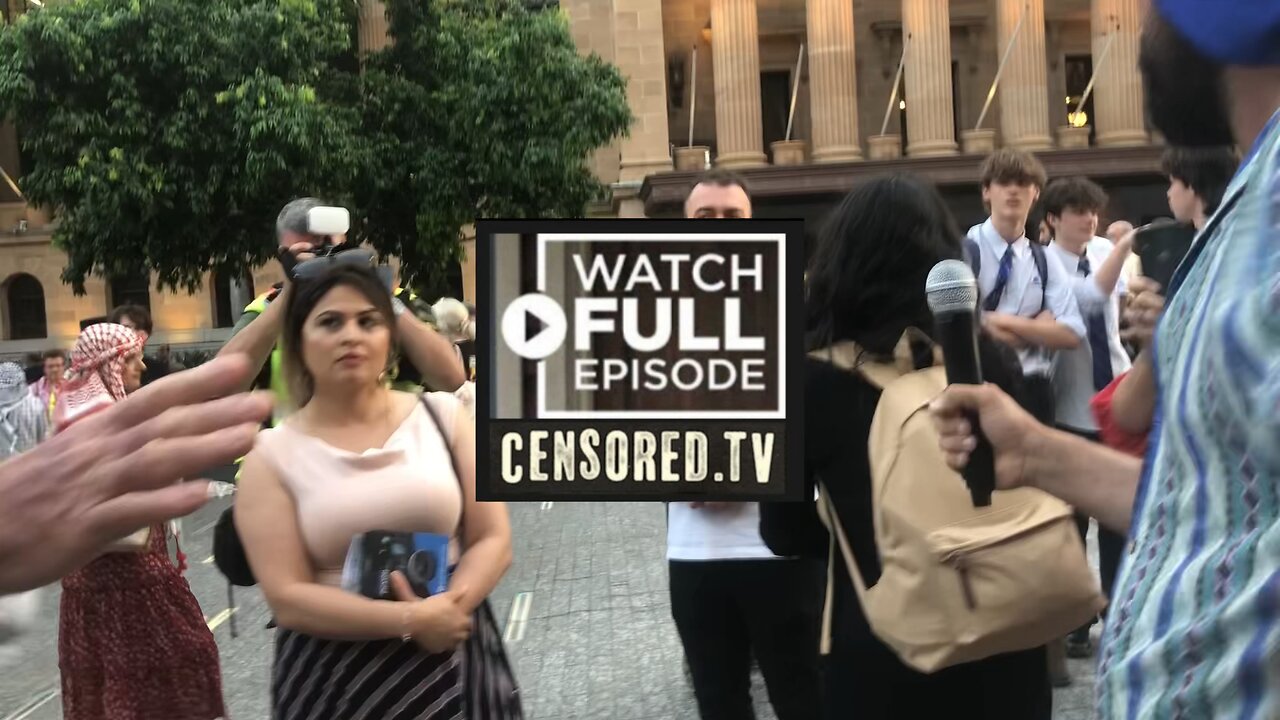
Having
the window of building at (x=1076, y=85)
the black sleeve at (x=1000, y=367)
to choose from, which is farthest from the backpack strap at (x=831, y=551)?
the window of building at (x=1076, y=85)

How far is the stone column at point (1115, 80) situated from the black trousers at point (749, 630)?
27156mm

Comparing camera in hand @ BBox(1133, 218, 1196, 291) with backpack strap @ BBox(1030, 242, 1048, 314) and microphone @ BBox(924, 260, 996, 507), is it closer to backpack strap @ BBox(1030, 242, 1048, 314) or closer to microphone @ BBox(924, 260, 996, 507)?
microphone @ BBox(924, 260, 996, 507)

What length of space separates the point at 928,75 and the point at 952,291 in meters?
29.0

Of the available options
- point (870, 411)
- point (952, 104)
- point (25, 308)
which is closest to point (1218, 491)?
point (870, 411)

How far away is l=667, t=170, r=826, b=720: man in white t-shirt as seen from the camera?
3504mm

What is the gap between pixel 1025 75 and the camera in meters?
29.2

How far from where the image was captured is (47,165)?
2075cm

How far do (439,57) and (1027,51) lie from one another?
15.6 m

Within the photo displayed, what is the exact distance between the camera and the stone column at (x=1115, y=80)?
91.4 feet

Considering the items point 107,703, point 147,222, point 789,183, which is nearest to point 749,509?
point 107,703

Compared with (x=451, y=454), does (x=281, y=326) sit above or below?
above

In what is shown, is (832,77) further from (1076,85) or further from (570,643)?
(570,643)

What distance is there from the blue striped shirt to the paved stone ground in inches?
170

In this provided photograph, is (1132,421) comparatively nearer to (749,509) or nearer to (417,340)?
(749,509)
